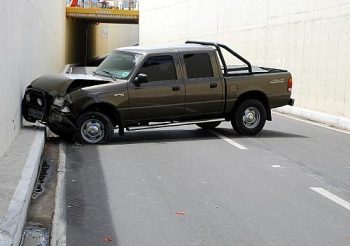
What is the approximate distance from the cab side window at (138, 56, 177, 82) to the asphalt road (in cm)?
128

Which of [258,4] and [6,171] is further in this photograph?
[258,4]

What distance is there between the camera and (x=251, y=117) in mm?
12289

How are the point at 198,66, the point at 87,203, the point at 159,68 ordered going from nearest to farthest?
1. the point at 87,203
2. the point at 159,68
3. the point at 198,66

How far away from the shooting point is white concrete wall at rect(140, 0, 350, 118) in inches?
620

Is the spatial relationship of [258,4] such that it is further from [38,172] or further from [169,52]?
[38,172]

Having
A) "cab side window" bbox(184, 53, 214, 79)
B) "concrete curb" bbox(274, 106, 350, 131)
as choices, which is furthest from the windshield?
"concrete curb" bbox(274, 106, 350, 131)

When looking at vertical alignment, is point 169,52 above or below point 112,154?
above

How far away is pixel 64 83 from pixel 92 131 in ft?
3.41

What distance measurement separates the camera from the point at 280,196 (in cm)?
709

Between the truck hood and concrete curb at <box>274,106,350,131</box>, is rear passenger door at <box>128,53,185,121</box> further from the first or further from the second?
concrete curb at <box>274,106,350,131</box>

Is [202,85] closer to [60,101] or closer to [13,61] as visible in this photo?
[60,101]

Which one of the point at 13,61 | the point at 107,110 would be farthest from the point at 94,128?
the point at 13,61

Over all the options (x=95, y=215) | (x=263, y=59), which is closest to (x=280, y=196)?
(x=95, y=215)

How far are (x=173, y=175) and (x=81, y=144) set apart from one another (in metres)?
3.10
